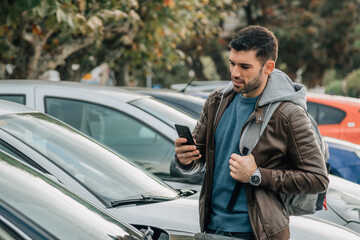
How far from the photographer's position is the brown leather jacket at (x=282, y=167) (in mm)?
2592

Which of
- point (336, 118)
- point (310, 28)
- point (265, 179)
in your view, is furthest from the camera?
point (310, 28)

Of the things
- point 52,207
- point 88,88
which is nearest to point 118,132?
point 88,88

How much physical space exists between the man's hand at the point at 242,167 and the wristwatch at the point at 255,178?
13 mm

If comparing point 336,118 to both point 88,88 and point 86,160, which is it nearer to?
point 88,88

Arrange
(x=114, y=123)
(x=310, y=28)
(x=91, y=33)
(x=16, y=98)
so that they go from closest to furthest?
(x=16, y=98)
(x=114, y=123)
(x=91, y=33)
(x=310, y=28)

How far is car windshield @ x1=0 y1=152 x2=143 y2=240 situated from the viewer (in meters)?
2.04

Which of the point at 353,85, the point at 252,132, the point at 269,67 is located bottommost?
the point at 353,85

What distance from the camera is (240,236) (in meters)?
2.71

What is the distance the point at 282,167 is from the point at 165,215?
0.81 m

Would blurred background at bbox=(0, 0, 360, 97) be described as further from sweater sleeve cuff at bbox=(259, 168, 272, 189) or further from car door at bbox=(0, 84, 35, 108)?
sweater sleeve cuff at bbox=(259, 168, 272, 189)

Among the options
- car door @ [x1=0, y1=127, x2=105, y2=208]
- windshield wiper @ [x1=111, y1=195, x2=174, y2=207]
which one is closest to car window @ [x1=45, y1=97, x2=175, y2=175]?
windshield wiper @ [x1=111, y1=195, x2=174, y2=207]

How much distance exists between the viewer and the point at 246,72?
106 inches

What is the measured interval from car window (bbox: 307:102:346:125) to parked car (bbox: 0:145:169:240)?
5.84 m

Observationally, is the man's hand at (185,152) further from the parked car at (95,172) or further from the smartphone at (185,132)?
the parked car at (95,172)
